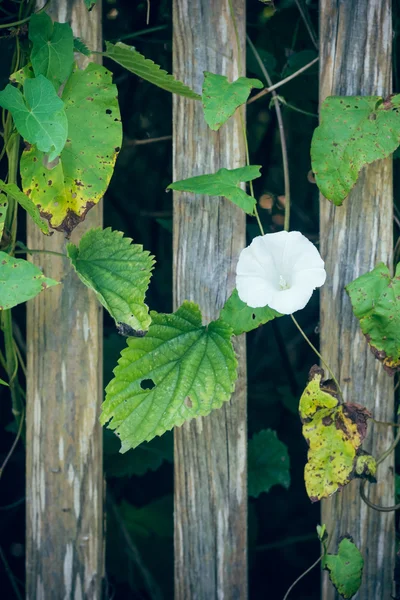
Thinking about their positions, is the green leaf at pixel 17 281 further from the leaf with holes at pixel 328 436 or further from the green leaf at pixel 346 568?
the green leaf at pixel 346 568

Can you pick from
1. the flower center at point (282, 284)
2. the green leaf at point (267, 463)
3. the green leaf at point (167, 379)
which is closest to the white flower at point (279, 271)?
the flower center at point (282, 284)

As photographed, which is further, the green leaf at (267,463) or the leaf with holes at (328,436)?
the green leaf at (267,463)

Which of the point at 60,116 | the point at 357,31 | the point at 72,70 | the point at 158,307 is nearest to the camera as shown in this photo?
the point at 60,116

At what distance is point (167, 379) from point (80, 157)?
1.54 feet

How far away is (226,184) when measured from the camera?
141 cm

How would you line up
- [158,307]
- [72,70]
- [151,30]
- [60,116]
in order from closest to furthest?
[60,116], [72,70], [151,30], [158,307]

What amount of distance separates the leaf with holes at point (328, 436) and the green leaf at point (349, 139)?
386 mm

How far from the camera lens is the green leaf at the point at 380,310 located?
1395 mm

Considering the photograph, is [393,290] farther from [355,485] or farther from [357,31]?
[357,31]

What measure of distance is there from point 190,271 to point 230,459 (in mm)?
421

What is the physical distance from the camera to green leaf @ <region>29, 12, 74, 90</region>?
135 cm

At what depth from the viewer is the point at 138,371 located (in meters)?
1.42

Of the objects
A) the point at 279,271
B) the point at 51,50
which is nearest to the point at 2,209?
the point at 51,50

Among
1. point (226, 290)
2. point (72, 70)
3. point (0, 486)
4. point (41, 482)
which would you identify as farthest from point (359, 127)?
point (0, 486)
